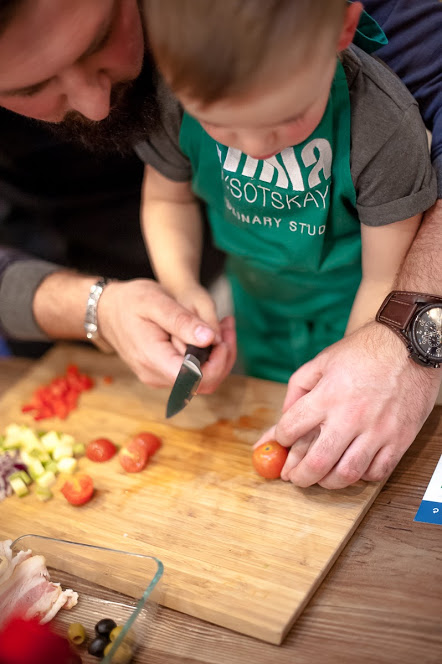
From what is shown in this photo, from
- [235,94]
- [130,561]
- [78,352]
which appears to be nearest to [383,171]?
[235,94]

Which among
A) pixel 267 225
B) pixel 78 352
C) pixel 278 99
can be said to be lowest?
pixel 78 352

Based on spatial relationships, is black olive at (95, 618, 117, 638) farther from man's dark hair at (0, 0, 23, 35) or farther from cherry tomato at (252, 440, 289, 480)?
man's dark hair at (0, 0, 23, 35)

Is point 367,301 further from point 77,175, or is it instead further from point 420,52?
point 77,175

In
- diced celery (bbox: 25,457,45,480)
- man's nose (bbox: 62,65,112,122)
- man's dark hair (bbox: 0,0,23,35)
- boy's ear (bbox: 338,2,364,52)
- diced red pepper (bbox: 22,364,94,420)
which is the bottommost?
diced red pepper (bbox: 22,364,94,420)

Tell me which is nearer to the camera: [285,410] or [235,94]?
[235,94]

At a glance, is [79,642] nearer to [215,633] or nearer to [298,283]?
[215,633]

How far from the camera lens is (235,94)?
781 mm

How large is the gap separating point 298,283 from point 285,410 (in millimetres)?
393

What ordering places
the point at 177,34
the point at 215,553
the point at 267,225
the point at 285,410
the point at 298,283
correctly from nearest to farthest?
the point at 177,34
the point at 215,553
the point at 285,410
the point at 267,225
the point at 298,283

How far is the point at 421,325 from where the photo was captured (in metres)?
1.03

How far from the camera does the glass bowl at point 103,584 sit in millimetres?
904

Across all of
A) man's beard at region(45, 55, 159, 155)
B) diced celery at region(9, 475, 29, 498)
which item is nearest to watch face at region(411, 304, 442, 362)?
man's beard at region(45, 55, 159, 155)

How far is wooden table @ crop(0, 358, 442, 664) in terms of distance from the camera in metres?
0.83

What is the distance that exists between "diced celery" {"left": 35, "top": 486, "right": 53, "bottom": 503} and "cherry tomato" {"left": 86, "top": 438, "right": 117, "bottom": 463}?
0.33 feet
